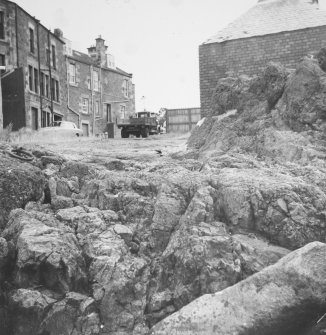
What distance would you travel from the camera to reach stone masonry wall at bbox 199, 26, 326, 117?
1510 cm

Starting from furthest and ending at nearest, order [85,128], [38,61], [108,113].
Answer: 1. [108,113]
2. [85,128]
3. [38,61]

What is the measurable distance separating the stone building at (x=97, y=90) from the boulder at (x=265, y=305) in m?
32.3

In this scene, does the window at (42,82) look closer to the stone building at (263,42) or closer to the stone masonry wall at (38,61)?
the stone masonry wall at (38,61)

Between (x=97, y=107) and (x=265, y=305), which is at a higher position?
(x=97, y=107)

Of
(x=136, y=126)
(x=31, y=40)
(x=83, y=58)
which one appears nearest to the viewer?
(x=136, y=126)

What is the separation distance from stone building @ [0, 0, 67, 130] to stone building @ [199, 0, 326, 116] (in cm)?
1156

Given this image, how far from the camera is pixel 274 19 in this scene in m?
16.2

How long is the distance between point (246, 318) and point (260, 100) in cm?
691

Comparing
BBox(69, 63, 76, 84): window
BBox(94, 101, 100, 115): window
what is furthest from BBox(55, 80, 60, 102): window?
BBox(94, 101, 100, 115): window

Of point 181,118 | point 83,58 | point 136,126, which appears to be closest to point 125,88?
point 83,58

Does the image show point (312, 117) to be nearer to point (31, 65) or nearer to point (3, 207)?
point (3, 207)

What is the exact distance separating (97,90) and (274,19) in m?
26.7

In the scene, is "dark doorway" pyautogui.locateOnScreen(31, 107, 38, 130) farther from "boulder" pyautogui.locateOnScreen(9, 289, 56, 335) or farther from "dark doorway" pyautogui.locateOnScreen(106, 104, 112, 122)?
"boulder" pyautogui.locateOnScreen(9, 289, 56, 335)

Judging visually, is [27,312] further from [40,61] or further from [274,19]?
[40,61]
